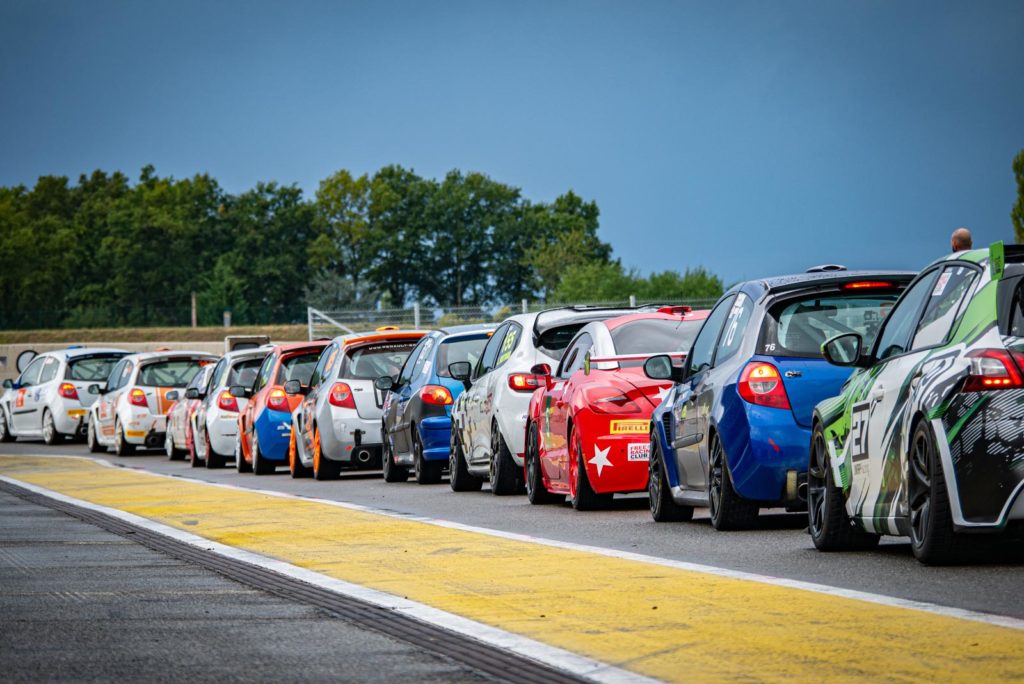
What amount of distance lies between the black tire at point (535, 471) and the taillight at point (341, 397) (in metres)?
6.18

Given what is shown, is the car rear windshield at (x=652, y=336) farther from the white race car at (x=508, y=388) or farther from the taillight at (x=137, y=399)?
the taillight at (x=137, y=399)

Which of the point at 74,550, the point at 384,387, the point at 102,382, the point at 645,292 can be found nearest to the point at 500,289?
the point at 645,292

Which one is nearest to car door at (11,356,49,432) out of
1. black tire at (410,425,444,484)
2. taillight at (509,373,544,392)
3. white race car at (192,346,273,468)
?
white race car at (192,346,273,468)

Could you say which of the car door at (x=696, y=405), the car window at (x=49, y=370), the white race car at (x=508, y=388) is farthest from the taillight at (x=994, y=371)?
the car window at (x=49, y=370)

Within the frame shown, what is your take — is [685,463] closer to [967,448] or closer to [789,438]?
[789,438]

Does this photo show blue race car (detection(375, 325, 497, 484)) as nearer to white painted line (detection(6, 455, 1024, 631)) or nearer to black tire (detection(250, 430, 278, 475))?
white painted line (detection(6, 455, 1024, 631))

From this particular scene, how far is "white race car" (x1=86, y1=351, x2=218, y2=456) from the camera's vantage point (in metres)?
32.5

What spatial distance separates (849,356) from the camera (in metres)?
10.1

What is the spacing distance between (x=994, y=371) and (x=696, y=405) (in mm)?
3954

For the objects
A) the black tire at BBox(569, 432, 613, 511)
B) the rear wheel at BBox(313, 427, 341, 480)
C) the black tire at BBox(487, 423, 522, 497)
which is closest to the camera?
the black tire at BBox(569, 432, 613, 511)

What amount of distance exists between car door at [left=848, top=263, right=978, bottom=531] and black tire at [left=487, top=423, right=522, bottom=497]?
24.4 ft

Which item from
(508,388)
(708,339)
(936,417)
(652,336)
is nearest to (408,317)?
(508,388)

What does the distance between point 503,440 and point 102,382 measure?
21.7 meters

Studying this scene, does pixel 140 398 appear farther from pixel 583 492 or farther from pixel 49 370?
pixel 583 492
